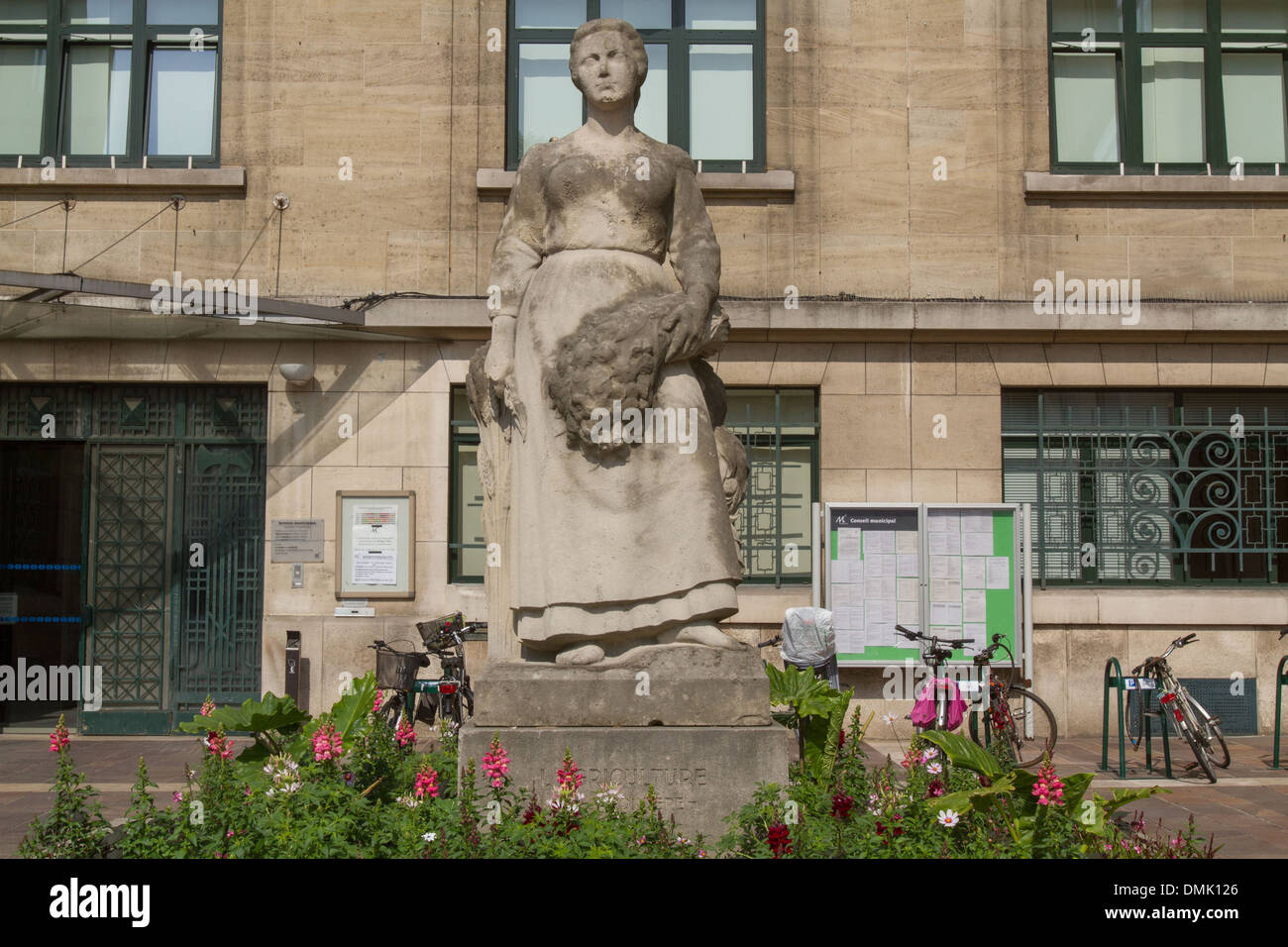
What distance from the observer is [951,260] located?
444 inches

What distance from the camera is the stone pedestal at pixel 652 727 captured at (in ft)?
16.5

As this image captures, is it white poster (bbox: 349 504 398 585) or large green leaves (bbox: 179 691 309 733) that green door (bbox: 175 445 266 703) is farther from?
large green leaves (bbox: 179 691 309 733)

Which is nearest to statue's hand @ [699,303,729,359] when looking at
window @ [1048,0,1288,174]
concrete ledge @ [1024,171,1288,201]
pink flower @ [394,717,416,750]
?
pink flower @ [394,717,416,750]

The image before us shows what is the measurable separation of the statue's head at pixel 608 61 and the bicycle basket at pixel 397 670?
542 cm

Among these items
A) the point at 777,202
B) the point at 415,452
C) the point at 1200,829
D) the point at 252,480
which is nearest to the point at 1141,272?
the point at 777,202

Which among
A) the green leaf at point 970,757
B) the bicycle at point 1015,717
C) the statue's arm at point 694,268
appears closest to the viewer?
the green leaf at point 970,757

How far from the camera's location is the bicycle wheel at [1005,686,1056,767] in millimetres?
9195

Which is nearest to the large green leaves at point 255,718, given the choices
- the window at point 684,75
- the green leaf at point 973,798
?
the green leaf at point 973,798

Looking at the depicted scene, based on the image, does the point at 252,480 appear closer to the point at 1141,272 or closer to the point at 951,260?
the point at 951,260

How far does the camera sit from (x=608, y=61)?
5566 mm

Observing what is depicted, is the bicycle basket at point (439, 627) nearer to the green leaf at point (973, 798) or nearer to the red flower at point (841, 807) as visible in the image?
the red flower at point (841, 807)

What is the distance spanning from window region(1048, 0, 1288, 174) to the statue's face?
7270 mm

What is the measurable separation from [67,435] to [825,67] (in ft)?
25.6

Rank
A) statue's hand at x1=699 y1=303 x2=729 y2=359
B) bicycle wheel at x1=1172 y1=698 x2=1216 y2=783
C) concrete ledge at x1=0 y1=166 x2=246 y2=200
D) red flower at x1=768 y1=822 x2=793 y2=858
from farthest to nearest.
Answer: concrete ledge at x1=0 y1=166 x2=246 y2=200 → bicycle wheel at x1=1172 y1=698 x2=1216 y2=783 → statue's hand at x1=699 y1=303 x2=729 y2=359 → red flower at x1=768 y1=822 x2=793 y2=858
